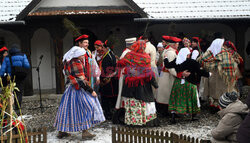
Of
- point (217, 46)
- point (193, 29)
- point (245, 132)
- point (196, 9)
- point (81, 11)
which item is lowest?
point (245, 132)

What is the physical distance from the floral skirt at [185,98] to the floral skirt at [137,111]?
60 centimetres

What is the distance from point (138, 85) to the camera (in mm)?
5500

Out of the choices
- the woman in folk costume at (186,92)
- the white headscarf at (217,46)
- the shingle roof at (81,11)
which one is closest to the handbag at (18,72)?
the woman in folk costume at (186,92)

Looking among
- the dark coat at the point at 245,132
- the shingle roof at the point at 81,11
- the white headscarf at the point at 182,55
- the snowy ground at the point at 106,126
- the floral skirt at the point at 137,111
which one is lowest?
the snowy ground at the point at 106,126

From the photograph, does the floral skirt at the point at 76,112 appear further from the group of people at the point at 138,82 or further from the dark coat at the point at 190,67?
the dark coat at the point at 190,67

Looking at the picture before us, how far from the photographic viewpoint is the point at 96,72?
5465 millimetres

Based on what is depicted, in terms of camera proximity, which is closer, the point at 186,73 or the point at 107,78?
the point at 186,73

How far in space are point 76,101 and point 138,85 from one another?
4.44 ft

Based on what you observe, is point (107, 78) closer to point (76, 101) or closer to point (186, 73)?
point (76, 101)

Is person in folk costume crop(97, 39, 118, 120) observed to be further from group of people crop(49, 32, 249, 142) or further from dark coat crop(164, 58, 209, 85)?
dark coat crop(164, 58, 209, 85)

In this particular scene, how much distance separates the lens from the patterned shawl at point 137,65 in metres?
5.40

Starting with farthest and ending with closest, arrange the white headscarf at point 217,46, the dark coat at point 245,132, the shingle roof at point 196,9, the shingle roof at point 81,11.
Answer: the shingle roof at point 196,9
the shingle roof at point 81,11
the white headscarf at point 217,46
the dark coat at point 245,132

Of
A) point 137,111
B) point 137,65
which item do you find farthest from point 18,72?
point 137,111

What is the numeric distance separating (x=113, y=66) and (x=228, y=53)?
2787mm
